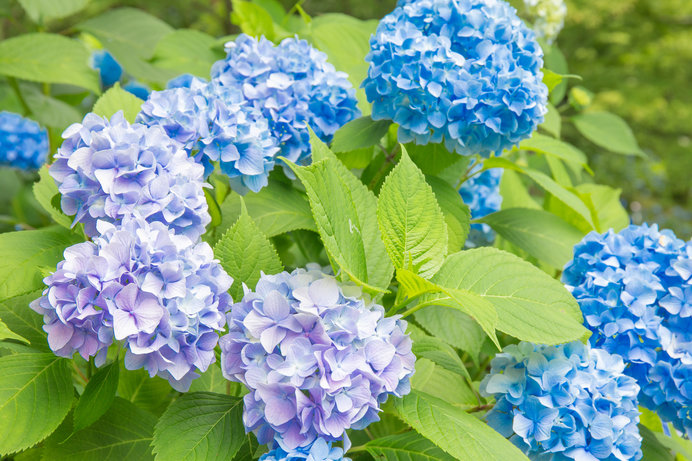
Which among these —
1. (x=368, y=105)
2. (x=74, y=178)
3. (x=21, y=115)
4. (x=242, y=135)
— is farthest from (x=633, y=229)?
(x=21, y=115)

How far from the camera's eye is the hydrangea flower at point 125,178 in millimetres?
831

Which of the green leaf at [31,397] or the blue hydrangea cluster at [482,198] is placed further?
the blue hydrangea cluster at [482,198]

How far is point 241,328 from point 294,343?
0.30 ft

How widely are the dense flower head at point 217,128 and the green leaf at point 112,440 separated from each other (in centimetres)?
39

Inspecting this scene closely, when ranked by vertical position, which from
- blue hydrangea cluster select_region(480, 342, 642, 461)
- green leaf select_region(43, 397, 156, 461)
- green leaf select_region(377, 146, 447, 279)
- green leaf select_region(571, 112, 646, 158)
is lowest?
green leaf select_region(571, 112, 646, 158)

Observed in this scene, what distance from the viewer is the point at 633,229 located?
114cm

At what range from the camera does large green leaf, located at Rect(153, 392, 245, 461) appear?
76 centimetres

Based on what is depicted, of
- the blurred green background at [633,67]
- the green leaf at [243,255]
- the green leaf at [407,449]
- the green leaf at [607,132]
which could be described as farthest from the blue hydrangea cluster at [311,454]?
the blurred green background at [633,67]

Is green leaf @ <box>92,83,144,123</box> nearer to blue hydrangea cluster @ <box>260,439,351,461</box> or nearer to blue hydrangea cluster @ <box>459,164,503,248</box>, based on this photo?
blue hydrangea cluster @ <box>260,439,351,461</box>

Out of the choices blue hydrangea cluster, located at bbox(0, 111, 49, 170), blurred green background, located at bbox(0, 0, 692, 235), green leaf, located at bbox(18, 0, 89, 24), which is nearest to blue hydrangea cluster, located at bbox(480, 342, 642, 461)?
green leaf, located at bbox(18, 0, 89, 24)

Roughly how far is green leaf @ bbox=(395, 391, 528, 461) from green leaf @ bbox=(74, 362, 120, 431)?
0.38 metres

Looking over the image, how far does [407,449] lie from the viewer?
0.82 metres

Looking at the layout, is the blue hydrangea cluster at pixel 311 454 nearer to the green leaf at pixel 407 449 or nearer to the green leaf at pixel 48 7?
the green leaf at pixel 407 449

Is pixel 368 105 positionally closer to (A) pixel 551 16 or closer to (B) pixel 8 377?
(B) pixel 8 377
